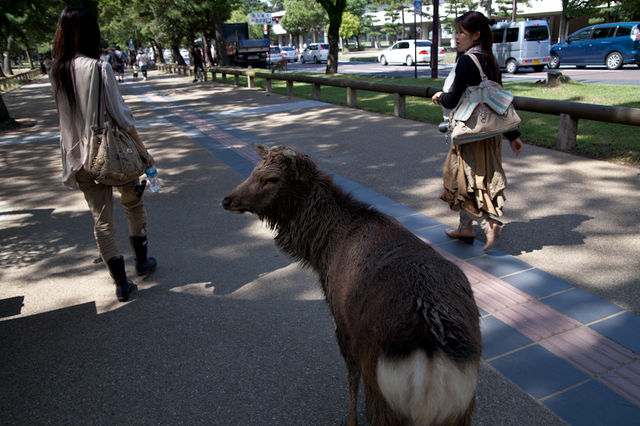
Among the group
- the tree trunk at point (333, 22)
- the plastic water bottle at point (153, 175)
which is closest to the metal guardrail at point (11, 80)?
the tree trunk at point (333, 22)

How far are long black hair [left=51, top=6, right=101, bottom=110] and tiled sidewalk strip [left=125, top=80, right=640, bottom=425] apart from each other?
3626mm

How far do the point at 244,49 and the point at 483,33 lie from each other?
120 ft

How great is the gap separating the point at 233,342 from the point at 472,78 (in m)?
2.92

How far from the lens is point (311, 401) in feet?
8.90

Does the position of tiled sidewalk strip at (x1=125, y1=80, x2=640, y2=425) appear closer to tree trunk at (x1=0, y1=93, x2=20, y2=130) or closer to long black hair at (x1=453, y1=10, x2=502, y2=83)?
long black hair at (x1=453, y1=10, x2=502, y2=83)

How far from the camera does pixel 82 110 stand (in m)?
3.52

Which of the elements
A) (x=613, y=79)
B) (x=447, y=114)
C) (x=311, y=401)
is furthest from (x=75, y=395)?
(x=613, y=79)

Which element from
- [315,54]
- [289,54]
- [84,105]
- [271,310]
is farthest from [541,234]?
[289,54]

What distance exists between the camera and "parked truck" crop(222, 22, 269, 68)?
37.5 m

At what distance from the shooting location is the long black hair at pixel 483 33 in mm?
3691

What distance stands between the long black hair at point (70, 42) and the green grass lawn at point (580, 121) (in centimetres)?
722

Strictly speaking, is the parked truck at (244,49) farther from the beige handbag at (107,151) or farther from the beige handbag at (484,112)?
the beige handbag at (484,112)

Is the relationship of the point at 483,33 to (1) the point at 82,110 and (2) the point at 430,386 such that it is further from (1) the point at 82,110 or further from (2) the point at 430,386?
(1) the point at 82,110

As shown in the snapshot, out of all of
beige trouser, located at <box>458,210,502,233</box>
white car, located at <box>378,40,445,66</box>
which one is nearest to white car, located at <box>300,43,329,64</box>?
white car, located at <box>378,40,445,66</box>
